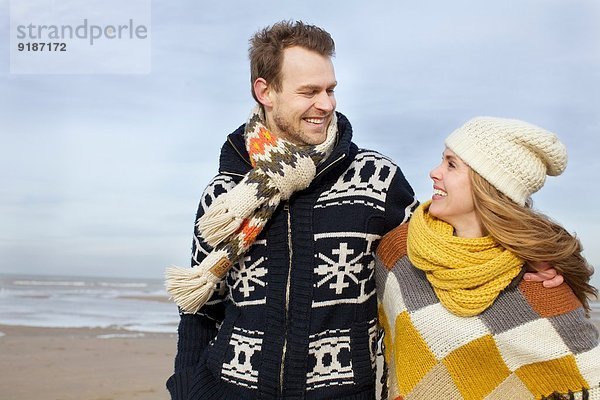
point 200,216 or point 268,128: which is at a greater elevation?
point 268,128

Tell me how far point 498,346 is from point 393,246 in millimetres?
527

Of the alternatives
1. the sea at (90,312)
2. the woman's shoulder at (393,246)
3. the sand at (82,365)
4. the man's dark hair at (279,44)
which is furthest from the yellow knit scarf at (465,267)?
the sea at (90,312)

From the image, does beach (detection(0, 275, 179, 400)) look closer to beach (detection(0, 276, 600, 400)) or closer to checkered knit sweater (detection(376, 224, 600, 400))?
beach (detection(0, 276, 600, 400))

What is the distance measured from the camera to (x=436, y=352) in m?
2.64

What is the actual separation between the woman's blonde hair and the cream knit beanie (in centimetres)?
4

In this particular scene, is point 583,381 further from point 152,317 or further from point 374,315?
point 152,317

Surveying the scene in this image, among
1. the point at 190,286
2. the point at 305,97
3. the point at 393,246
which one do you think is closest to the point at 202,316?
the point at 190,286

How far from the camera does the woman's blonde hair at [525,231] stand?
8.09 ft

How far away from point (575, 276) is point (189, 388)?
1517mm

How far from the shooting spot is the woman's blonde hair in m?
2.46

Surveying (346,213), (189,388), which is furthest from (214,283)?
(346,213)

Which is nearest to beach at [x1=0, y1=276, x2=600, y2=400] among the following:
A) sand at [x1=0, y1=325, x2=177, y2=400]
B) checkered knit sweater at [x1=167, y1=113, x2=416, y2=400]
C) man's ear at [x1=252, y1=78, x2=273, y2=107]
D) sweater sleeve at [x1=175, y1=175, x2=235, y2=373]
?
sand at [x1=0, y1=325, x2=177, y2=400]

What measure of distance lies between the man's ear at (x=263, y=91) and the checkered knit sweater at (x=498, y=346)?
0.84 m

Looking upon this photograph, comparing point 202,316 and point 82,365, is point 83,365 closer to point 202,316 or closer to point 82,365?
point 82,365
